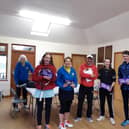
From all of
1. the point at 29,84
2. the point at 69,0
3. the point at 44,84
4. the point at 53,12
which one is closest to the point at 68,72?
the point at 44,84

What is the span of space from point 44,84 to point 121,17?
10.6 feet

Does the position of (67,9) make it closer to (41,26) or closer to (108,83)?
(41,26)

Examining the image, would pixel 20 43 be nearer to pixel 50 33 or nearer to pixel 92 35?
pixel 50 33

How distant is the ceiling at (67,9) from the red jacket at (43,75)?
1.81 metres

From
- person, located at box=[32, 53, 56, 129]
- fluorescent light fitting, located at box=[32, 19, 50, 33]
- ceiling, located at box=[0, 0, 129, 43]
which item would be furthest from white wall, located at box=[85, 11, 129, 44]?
person, located at box=[32, 53, 56, 129]

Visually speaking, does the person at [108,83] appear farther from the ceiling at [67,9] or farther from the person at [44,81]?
the ceiling at [67,9]

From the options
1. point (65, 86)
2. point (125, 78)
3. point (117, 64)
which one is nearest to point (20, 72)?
point (65, 86)

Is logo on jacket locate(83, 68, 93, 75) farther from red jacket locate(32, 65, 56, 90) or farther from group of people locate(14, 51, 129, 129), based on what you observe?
red jacket locate(32, 65, 56, 90)

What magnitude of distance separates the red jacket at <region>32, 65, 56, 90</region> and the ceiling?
5.92 ft

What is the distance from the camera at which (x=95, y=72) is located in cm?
320

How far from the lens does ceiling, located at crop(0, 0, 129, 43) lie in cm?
359

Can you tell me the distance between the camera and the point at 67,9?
4039mm

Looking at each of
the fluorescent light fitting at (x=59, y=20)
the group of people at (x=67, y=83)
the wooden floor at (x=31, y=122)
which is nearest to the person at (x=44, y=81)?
the group of people at (x=67, y=83)

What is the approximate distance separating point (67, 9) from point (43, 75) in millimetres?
2249
